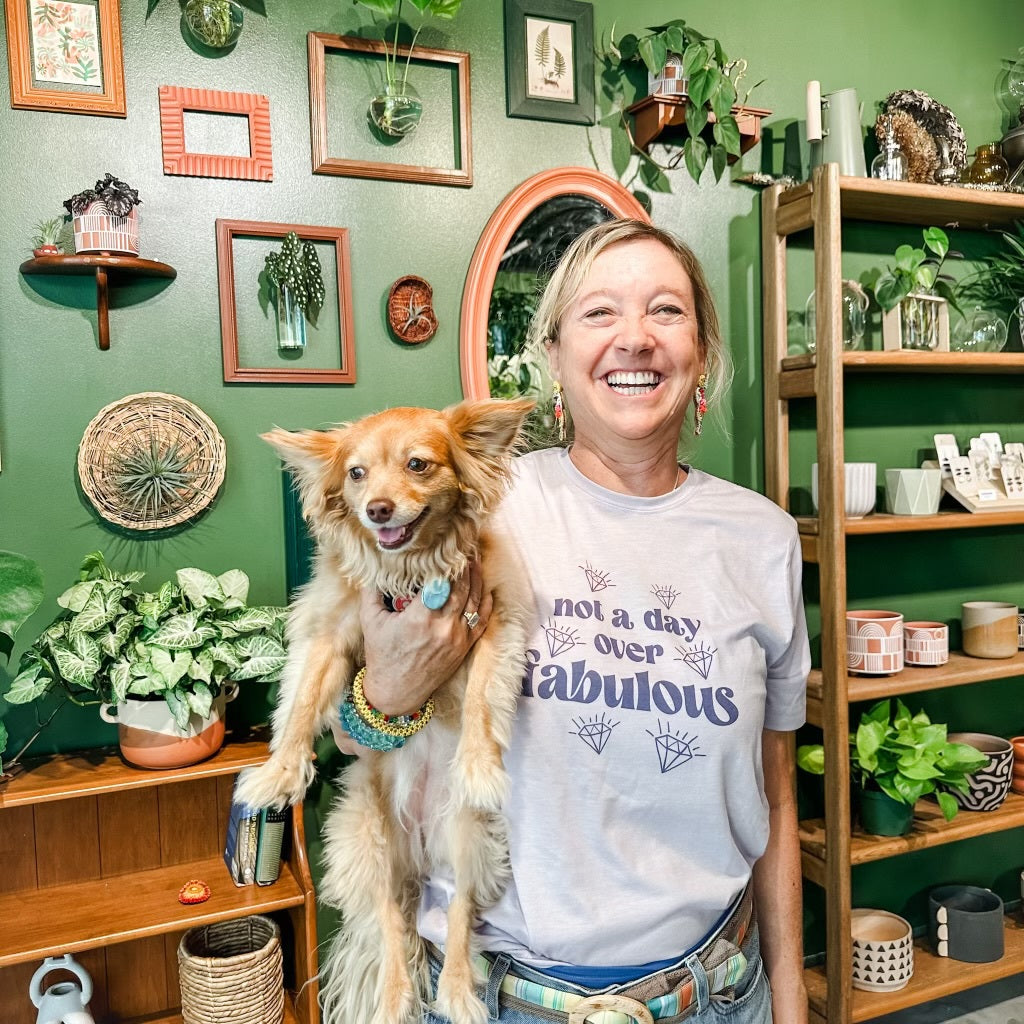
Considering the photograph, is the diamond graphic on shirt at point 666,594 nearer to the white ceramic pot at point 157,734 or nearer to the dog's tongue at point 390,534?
the dog's tongue at point 390,534

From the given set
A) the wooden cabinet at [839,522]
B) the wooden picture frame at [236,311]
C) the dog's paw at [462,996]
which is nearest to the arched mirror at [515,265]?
the wooden picture frame at [236,311]

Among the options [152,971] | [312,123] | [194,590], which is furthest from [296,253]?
[152,971]

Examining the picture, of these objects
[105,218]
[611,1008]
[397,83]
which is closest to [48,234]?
[105,218]

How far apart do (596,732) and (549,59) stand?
6.85 ft

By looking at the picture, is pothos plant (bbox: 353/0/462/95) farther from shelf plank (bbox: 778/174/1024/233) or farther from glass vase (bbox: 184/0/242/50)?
shelf plank (bbox: 778/174/1024/233)

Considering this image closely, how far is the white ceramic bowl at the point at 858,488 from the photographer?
108 inches

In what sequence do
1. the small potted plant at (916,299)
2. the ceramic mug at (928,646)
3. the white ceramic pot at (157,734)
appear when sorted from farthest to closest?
the ceramic mug at (928,646) < the small potted plant at (916,299) < the white ceramic pot at (157,734)

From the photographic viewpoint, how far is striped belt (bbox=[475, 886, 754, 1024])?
1222 mm

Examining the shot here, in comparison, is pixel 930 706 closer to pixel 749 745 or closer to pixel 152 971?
pixel 749 745

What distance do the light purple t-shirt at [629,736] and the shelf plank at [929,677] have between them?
4.52 ft

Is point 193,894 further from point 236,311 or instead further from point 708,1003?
point 236,311

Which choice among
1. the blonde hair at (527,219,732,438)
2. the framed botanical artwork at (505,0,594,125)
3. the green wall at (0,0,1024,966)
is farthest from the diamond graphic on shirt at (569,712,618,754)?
the framed botanical artwork at (505,0,594,125)

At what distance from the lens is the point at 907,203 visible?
2838mm

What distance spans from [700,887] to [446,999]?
1.28 feet
